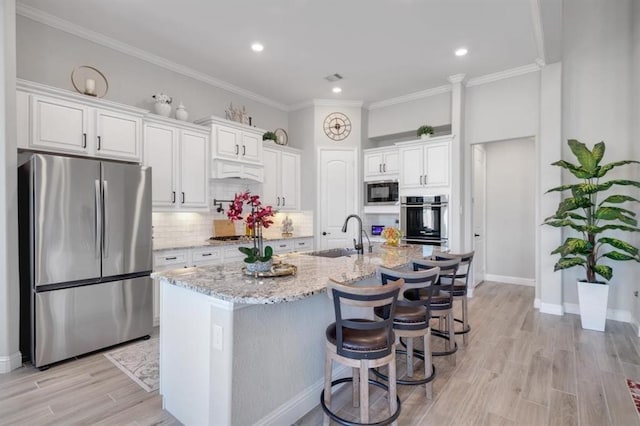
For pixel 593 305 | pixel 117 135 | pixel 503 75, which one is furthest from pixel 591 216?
pixel 117 135

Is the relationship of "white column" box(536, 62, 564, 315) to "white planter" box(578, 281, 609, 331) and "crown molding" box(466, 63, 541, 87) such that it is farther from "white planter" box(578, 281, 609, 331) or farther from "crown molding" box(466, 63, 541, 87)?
"white planter" box(578, 281, 609, 331)

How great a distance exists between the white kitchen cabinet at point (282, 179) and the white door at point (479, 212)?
9.86ft

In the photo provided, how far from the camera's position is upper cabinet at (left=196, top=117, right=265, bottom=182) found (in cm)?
453

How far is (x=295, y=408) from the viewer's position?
83.6 inches

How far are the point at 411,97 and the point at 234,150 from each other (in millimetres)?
3140

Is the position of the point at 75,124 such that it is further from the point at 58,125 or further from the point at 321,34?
the point at 321,34

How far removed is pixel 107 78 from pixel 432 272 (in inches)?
163

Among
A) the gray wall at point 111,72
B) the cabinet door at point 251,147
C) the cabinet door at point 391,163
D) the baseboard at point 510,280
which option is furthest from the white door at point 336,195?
the baseboard at point 510,280

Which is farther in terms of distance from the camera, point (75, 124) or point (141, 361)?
point (75, 124)

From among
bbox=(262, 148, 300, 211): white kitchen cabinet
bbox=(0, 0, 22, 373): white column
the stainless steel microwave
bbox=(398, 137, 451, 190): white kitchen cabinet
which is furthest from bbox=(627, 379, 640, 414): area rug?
bbox=(0, 0, 22, 373): white column

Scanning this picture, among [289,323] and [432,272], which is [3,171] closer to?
[289,323]

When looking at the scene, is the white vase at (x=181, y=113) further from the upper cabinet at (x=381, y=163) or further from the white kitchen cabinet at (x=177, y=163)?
the upper cabinet at (x=381, y=163)

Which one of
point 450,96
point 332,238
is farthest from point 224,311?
point 450,96

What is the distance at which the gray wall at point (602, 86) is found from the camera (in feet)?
12.9
